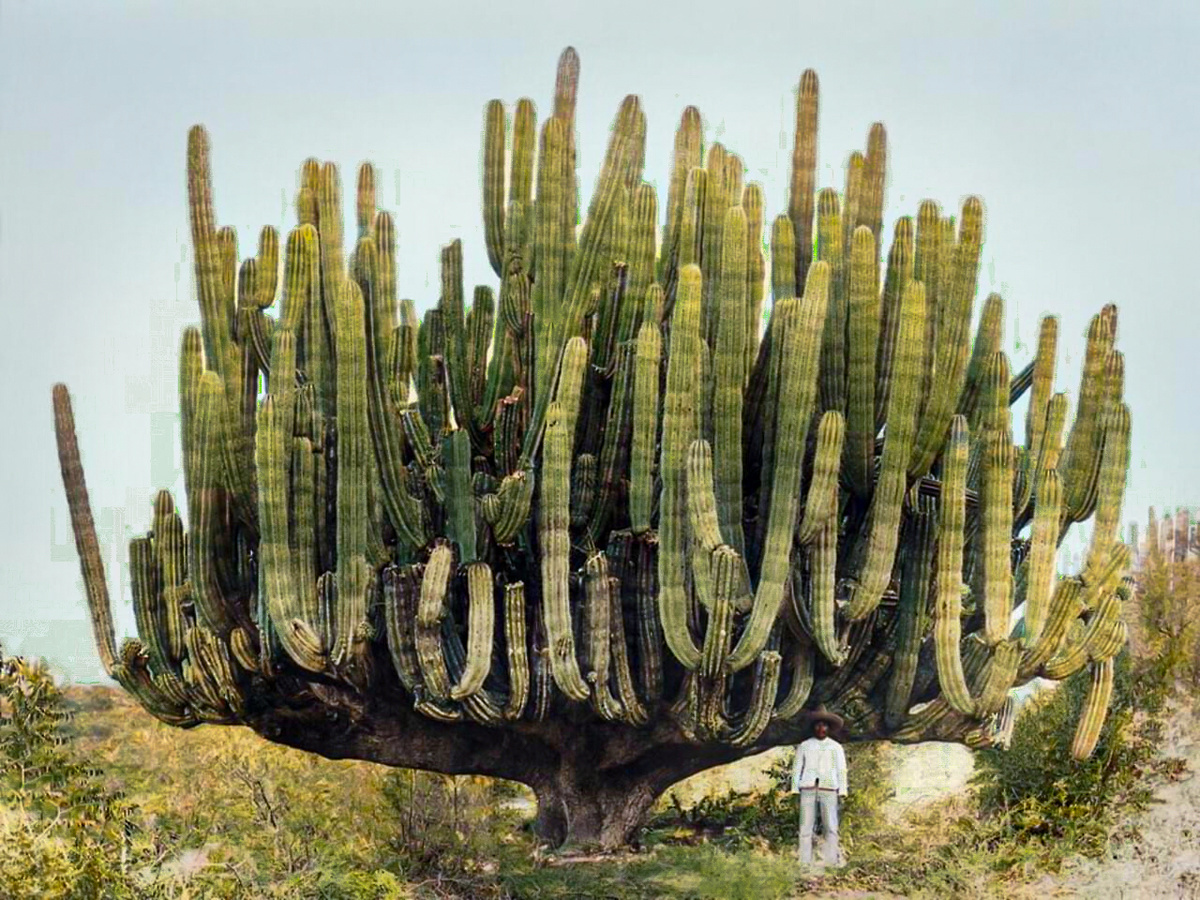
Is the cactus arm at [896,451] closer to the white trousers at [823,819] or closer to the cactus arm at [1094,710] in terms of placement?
the white trousers at [823,819]

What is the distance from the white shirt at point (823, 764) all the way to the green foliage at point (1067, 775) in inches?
62.8

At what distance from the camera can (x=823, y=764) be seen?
14078mm

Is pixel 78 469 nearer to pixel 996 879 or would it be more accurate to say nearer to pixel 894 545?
pixel 894 545

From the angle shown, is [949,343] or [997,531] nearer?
[997,531]

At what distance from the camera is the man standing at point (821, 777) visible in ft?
46.1

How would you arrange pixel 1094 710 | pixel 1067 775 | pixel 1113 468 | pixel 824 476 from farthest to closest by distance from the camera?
pixel 1067 775
pixel 1094 710
pixel 1113 468
pixel 824 476

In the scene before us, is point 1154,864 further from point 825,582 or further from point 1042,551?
point 825,582

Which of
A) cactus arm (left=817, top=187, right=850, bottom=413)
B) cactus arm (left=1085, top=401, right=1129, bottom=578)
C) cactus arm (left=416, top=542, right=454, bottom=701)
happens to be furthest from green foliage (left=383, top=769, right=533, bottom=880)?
cactus arm (left=1085, top=401, right=1129, bottom=578)

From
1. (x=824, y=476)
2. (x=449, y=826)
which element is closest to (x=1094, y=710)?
(x=824, y=476)

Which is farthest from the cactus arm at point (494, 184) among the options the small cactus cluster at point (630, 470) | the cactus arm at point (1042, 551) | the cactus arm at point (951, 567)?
the cactus arm at point (1042, 551)

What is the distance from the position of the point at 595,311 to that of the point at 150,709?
4.55 meters

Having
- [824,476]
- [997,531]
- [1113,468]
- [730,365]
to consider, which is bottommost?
[997,531]

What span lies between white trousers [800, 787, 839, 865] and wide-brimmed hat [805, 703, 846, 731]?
1.77 ft

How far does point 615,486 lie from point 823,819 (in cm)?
323
